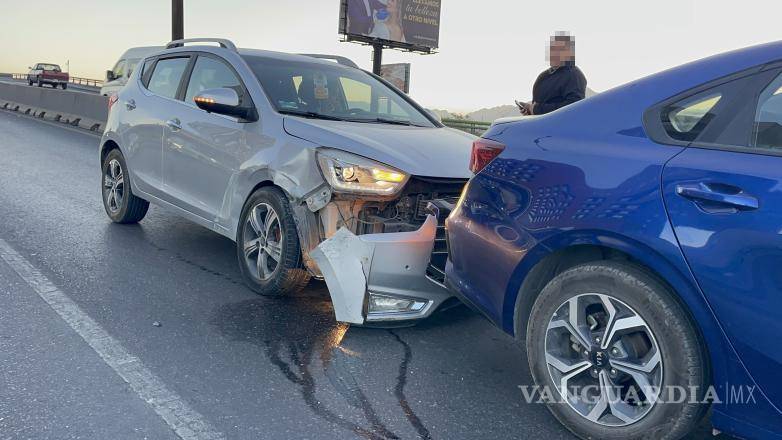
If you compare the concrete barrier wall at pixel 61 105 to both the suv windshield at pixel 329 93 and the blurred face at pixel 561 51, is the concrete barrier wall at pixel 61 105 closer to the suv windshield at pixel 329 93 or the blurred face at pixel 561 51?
the suv windshield at pixel 329 93

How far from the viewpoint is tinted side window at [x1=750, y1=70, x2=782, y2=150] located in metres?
2.40

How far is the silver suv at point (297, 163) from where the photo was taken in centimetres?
392

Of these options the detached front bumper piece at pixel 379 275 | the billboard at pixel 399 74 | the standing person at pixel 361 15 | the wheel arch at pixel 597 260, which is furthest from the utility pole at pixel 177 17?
the standing person at pixel 361 15

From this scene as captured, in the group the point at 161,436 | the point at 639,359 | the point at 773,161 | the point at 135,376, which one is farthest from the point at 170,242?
the point at 773,161

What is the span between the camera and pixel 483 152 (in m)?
3.29

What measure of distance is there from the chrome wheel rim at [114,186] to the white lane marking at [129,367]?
1.82 m

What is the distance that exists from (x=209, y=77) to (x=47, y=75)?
49.3 m

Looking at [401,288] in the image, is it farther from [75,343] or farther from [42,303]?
[42,303]

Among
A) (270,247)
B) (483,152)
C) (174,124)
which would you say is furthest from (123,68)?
(483,152)

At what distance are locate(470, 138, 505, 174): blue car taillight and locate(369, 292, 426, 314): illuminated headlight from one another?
3.12 feet

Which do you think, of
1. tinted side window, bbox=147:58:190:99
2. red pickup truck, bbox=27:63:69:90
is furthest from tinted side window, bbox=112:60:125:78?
red pickup truck, bbox=27:63:69:90

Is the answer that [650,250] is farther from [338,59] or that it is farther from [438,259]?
[338,59]

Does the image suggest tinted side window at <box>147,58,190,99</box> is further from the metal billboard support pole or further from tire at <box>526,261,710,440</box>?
the metal billboard support pole

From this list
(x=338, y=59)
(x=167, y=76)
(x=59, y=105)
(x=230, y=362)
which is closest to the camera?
(x=230, y=362)
